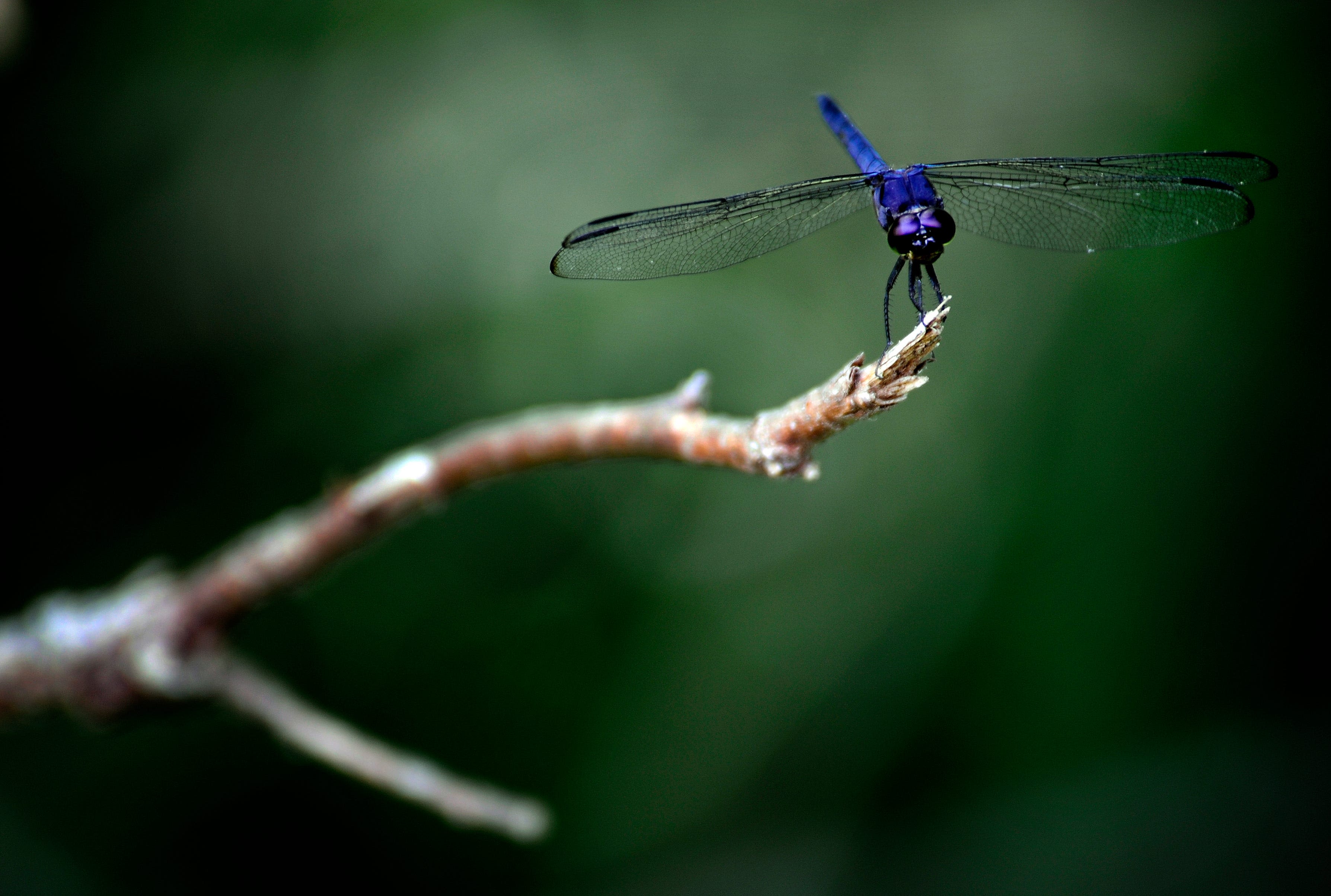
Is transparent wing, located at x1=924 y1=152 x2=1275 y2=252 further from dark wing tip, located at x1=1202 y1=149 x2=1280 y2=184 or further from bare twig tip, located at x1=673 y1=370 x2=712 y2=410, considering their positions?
bare twig tip, located at x1=673 y1=370 x2=712 y2=410

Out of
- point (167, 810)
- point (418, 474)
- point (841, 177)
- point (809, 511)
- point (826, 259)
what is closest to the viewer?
point (418, 474)

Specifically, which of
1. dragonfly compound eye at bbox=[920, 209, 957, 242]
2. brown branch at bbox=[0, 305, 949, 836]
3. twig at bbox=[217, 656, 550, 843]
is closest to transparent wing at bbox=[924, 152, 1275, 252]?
dragonfly compound eye at bbox=[920, 209, 957, 242]

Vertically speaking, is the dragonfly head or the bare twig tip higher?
the dragonfly head

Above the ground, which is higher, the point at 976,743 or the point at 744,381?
the point at 744,381

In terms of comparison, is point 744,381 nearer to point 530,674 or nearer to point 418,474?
point 530,674

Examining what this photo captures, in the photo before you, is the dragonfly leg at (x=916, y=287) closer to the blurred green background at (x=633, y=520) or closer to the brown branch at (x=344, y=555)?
the brown branch at (x=344, y=555)

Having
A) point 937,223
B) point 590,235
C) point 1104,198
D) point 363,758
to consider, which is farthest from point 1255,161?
point 363,758

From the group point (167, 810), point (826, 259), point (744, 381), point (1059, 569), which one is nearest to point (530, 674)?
point (167, 810)

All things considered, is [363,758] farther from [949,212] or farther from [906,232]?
[949,212]
